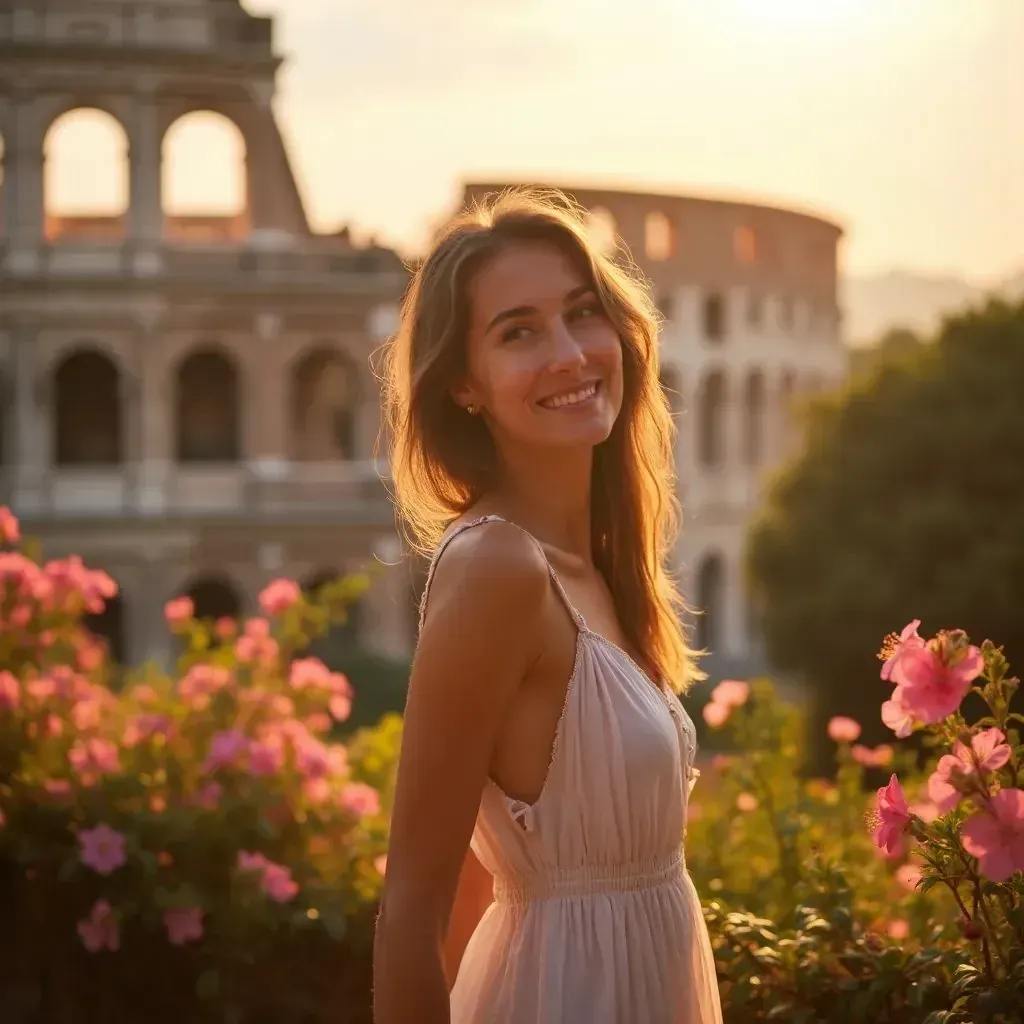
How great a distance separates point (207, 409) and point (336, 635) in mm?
4178

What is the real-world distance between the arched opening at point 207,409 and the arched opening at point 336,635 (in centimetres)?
220

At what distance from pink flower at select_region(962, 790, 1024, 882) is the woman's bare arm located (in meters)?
0.64

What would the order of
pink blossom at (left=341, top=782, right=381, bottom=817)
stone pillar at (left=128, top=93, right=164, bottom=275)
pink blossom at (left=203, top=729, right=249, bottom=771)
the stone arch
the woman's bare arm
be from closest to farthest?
the woman's bare arm < pink blossom at (left=203, top=729, right=249, bottom=771) < pink blossom at (left=341, top=782, right=381, bottom=817) < stone pillar at (left=128, top=93, right=164, bottom=275) < the stone arch

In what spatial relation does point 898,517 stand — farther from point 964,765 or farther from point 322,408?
point 964,765

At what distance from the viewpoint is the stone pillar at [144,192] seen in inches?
917

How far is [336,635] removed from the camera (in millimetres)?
23250

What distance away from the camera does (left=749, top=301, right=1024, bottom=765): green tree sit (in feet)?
67.3

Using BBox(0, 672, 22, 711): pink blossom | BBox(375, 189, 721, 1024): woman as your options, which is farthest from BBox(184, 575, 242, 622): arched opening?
BBox(375, 189, 721, 1024): woman

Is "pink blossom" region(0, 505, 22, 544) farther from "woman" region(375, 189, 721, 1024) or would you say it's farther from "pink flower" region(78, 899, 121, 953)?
"woman" region(375, 189, 721, 1024)

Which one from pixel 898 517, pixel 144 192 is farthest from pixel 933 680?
pixel 144 192

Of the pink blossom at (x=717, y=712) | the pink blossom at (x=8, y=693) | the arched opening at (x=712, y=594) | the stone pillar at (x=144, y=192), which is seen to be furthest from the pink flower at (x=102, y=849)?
the arched opening at (x=712, y=594)

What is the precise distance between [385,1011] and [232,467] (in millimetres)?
22140

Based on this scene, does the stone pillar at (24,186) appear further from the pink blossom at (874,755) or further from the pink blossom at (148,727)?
the pink blossom at (874,755)

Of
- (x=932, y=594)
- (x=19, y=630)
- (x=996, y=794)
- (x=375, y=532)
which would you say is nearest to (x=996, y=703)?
(x=996, y=794)
